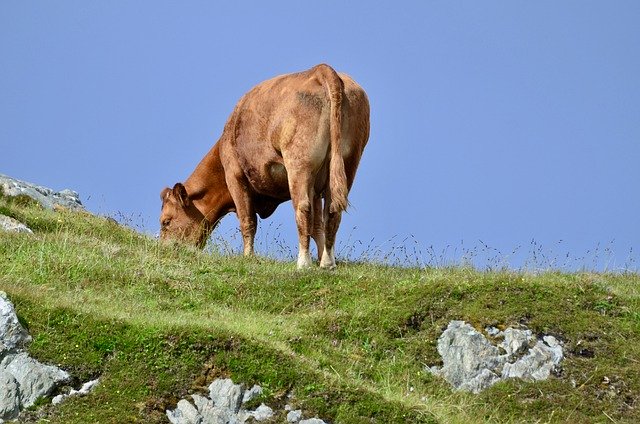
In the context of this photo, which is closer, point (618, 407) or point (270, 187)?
point (618, 407)

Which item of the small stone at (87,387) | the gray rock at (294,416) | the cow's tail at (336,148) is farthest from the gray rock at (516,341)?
the small stone at (87,387)

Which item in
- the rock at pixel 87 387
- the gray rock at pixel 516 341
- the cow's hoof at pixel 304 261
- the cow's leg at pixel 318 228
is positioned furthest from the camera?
the cow's leg at pixel 318 228

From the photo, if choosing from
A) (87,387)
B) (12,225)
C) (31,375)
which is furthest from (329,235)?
(31,375)

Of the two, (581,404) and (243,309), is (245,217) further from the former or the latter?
(581,404)

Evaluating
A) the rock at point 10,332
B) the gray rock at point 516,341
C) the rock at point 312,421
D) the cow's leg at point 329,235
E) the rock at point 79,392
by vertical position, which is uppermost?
the cow's leg at point 329,235

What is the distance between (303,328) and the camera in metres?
14.5

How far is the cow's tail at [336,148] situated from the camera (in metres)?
17.2

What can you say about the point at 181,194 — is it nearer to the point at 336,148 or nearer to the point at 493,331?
the point at 336,148

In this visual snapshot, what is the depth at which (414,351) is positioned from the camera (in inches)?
557

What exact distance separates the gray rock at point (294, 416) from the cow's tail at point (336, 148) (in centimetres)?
580

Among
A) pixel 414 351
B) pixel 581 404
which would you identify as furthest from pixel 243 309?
pixel 581 404

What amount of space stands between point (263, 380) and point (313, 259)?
22.8 feet

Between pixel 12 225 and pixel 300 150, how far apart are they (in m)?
5.11

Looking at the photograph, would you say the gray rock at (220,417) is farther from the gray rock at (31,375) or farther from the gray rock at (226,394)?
the gray rock at (31,375)
